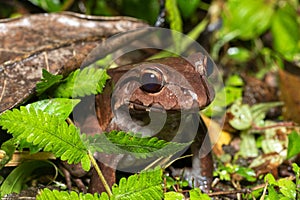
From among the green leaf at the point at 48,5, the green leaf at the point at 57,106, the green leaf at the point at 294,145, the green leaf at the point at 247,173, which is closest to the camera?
the green leaf at the point at 57,106

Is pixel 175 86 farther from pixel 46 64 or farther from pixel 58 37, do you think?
pixel 58 37

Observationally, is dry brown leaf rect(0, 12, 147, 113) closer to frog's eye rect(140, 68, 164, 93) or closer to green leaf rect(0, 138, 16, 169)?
green leaf rect(0, 138, 16, 169)

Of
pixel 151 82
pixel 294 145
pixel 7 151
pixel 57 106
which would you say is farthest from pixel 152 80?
pixel 294 145

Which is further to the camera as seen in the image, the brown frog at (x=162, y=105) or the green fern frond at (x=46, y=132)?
the brown frog at (x=162, y=105)

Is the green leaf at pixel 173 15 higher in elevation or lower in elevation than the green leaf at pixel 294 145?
higher

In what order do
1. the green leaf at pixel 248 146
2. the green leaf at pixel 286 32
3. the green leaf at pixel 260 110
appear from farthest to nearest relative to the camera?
1. the green leaf at pixel 286 32
2. the green leaf at pixel 260 110
3. the green leaf at pixel 248 146

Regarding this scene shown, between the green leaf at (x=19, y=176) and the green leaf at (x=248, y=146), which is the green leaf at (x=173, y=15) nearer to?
the green leaf at (x=248, y=146)

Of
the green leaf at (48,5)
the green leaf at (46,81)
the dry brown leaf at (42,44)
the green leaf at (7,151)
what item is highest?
the green leaf at (48,5)

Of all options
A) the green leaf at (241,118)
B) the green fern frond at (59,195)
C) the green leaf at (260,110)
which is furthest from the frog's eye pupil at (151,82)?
the green leaf at (260,110)
